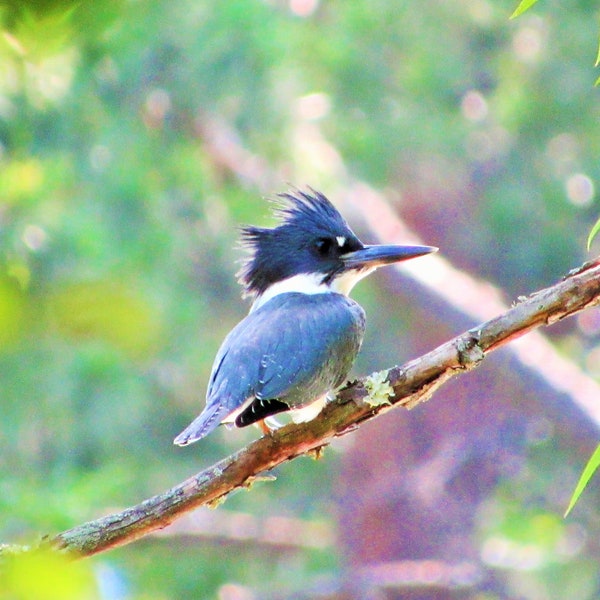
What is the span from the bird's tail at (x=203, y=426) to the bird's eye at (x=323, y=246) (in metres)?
0.95

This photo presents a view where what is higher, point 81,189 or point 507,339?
point 81,189

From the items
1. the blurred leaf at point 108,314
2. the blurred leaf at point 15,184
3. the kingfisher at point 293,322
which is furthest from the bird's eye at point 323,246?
the blurred leaf at point 108,314

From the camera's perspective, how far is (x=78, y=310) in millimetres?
498


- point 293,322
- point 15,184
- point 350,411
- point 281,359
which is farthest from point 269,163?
point 15,184

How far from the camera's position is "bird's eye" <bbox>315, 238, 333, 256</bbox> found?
325cm

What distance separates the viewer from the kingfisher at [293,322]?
240 centimetres

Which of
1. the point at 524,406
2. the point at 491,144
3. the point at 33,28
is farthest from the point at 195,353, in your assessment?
the point at 33,28

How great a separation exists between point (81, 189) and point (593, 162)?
3938mm

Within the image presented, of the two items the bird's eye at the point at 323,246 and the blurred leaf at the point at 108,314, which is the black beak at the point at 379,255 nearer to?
the bird's eye at the point at 323,246

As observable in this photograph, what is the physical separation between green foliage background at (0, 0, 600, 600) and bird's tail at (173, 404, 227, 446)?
11.5ft

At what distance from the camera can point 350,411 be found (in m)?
2.35

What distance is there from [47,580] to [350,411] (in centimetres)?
190

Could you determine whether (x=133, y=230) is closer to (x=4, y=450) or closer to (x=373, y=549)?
(x=4, y=450)

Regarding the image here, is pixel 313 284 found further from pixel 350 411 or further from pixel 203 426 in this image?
pixel 203 426
